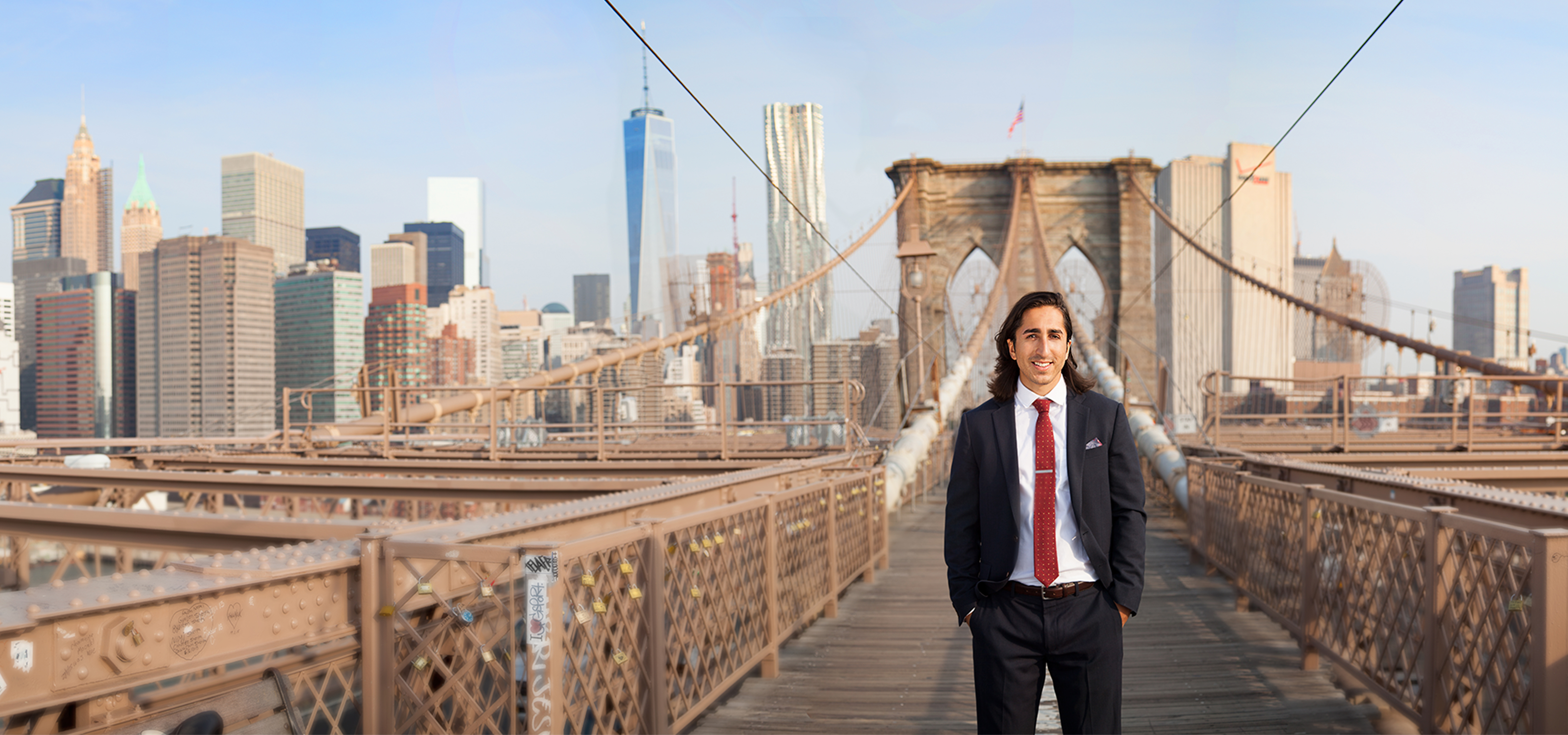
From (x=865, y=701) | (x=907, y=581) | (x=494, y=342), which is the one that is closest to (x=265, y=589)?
(x=865, y=701)

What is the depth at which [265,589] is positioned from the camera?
2680 millimetres

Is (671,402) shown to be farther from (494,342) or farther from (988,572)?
(494,342)

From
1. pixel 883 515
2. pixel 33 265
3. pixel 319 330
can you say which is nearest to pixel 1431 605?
pixel 883 515

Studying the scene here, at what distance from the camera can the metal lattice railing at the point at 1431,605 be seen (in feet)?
9.87

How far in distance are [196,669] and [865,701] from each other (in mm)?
3471

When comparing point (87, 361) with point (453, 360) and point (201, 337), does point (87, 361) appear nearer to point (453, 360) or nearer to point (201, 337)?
point (201, 337)

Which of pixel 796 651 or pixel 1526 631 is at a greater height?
pixel 1526 631

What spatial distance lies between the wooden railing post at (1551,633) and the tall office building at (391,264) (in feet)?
648

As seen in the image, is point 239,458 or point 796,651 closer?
point 796,651

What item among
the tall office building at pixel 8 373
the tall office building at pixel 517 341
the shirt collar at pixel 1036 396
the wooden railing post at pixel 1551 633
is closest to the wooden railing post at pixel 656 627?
the shirt collar at pixel 1036 396

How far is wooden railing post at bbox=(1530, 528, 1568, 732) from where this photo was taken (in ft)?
9.72

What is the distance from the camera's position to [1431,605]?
3.75 meters

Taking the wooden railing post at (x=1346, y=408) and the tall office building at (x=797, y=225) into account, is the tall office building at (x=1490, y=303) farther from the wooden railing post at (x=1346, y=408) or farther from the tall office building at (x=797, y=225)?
the wooden railing post at (x=1346, y=408)

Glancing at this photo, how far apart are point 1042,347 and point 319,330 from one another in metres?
157
